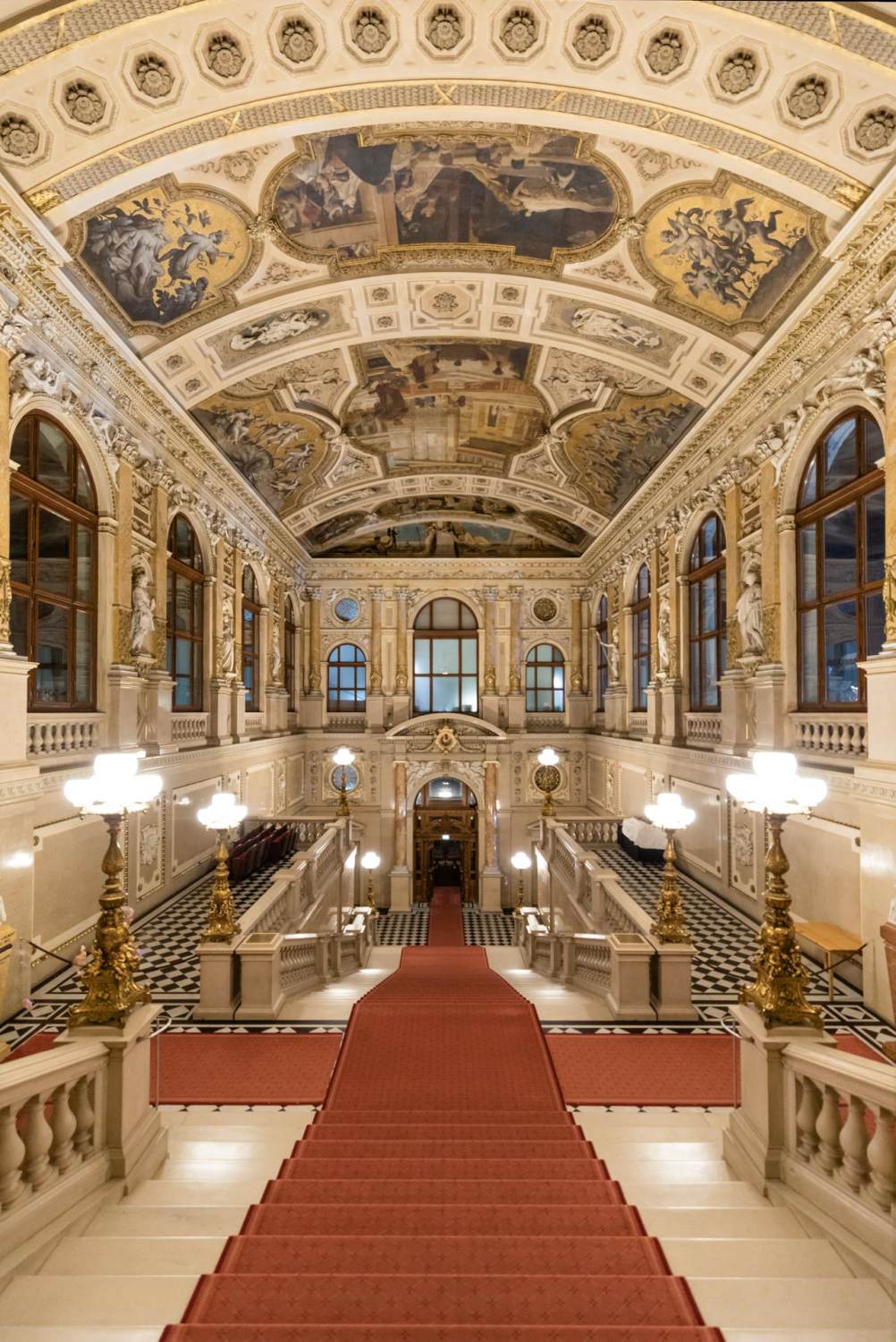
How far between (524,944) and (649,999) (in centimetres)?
465

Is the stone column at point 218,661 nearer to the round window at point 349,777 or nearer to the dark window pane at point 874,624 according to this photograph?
the round window at point 349,777

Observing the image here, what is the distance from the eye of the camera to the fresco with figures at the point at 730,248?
308 inches

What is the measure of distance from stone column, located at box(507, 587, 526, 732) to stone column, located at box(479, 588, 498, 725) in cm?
44

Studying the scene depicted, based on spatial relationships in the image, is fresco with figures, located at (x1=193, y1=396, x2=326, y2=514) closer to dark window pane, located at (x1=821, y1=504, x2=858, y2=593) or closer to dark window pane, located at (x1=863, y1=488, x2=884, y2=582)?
dark window pane, located at (x1=821, y1=504, x2=858, y2=593)

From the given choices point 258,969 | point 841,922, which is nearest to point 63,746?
point 258,969

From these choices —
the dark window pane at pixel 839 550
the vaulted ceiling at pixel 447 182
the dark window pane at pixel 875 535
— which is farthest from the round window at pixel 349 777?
the dark window pane at pixel 875 535

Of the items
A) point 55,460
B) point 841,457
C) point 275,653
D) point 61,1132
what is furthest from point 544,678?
point 61,1132

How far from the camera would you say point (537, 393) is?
45.3ft

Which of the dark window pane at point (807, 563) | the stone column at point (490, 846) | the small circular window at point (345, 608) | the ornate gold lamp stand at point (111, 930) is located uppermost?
the small circular window at point (345, 608)

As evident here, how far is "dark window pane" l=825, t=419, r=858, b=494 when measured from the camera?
8.28m

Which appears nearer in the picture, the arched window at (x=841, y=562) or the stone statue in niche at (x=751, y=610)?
the arched window at (x=841, y=562)

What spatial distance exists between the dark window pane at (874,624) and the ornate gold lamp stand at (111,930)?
283 inches

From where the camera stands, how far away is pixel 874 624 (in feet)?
25.8

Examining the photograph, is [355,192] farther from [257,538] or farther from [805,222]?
[257,538]
